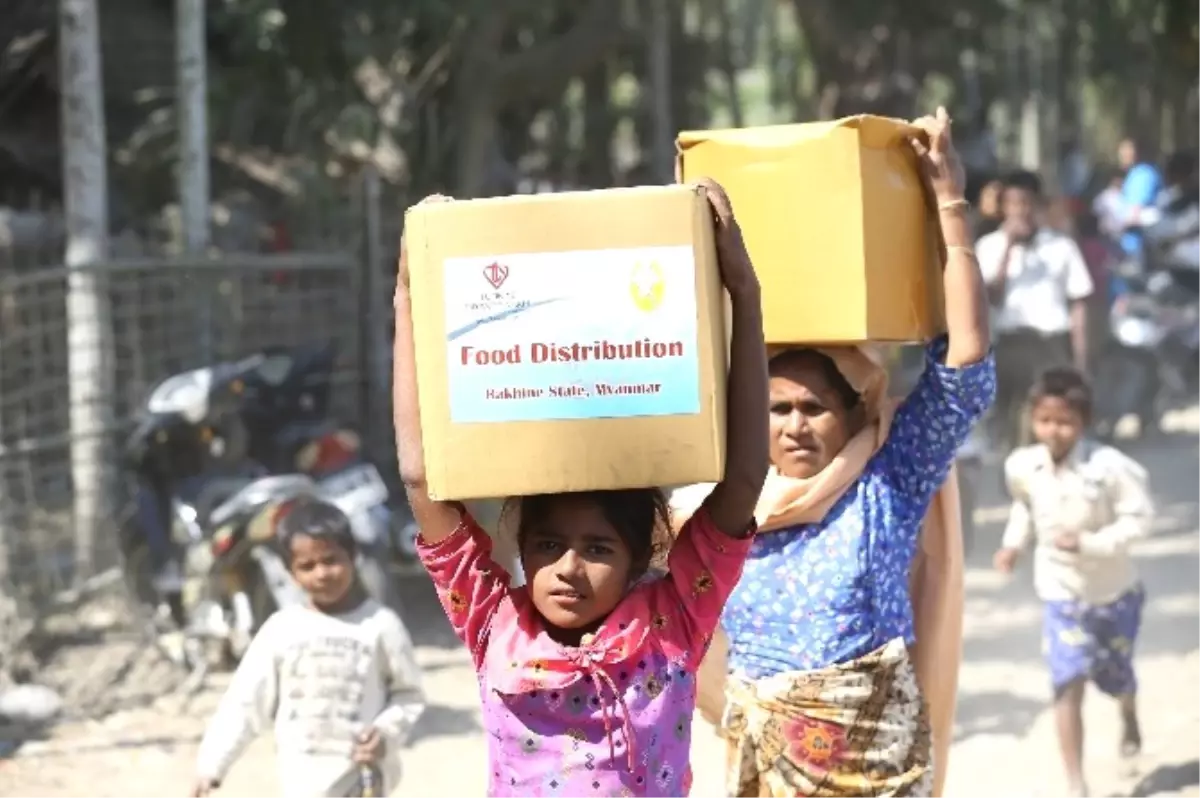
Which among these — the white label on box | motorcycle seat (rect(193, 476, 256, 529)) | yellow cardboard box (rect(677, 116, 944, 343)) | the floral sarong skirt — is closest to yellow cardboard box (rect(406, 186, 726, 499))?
the white label on box

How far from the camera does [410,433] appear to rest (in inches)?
115

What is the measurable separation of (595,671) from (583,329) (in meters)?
0.53

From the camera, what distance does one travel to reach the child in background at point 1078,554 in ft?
18.8

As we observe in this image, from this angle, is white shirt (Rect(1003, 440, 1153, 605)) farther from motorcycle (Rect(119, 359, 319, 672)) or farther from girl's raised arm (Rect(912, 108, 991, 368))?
motorcycle (Rect(119, 359, 319, 672))

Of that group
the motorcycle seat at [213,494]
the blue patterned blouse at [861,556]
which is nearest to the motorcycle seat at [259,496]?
the motorcycle seat at [213,494]

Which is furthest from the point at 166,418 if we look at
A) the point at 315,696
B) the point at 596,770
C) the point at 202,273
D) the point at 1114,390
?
the point at 1114,390

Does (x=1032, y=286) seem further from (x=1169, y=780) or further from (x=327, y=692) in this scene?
(x=327, y=692)

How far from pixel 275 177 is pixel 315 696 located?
783cm

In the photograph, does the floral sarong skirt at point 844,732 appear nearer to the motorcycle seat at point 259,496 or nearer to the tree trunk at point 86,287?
the motorcycle seat at point 259,496

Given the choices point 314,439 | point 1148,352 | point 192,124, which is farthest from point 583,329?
point 1148,352

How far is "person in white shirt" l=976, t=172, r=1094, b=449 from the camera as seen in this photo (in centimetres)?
996

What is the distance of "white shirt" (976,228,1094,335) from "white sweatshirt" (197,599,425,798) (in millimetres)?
6030

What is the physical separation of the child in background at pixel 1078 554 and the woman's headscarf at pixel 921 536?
5.94ft

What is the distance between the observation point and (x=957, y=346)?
141 inches
